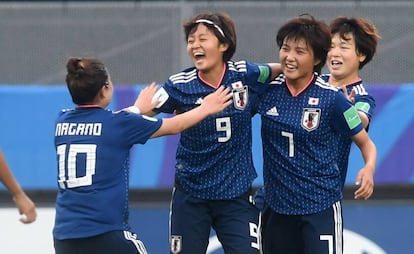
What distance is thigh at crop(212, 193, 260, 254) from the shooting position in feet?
19.3

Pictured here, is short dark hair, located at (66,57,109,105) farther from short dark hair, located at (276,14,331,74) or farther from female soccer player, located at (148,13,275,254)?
short dark hair, located at (276,14,331,74)

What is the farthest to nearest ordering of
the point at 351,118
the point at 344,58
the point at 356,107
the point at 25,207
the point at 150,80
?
the point at 150,80
the point at 344,58
the point at 356,107
the point at 351,118
the point at 25,207

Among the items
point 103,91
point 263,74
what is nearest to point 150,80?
point 263,74

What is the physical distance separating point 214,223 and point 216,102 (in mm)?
779

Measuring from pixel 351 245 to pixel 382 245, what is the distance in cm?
21

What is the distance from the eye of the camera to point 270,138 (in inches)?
232

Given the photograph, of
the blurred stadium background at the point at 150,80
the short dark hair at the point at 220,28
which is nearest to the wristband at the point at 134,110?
the short dark hair at the point at 220,28

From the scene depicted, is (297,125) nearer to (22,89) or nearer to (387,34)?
(22,89)

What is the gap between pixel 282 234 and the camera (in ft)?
19.6

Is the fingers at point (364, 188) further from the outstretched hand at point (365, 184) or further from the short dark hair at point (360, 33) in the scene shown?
the short dark hair at point (360, 33)

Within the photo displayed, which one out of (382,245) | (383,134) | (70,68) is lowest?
(382,245)

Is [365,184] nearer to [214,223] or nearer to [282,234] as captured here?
[282,234]

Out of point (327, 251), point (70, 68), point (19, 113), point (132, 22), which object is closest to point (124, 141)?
point (70, 68)

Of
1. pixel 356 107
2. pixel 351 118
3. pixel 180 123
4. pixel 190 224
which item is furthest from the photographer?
pixel 356 107
